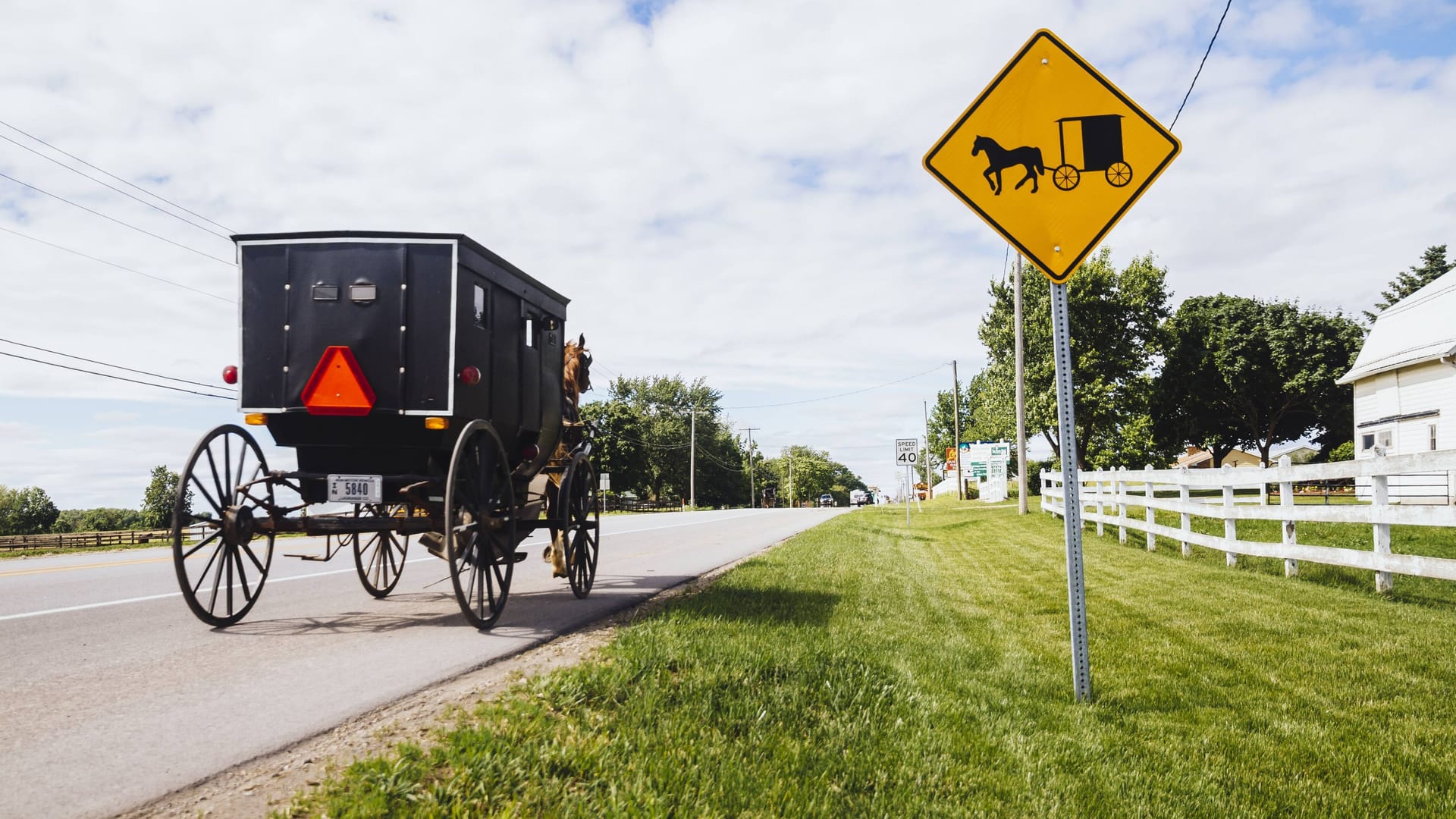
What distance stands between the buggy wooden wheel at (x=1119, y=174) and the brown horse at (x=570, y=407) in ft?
19.9

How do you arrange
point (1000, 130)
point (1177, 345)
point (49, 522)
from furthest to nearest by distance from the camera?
point (49, 522)
point (1177, 345)
point (1000, 130)

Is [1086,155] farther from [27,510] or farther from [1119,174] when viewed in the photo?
[27,510]

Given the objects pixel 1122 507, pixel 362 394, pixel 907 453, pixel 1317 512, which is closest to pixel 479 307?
pixel 362 394

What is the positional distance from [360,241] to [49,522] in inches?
4436

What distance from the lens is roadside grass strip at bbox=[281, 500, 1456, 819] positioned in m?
3.34

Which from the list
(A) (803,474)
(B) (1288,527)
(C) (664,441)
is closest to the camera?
(B) (1288,527)

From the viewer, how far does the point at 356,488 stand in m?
6.71

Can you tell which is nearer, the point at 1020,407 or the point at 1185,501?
the point at 1185,501

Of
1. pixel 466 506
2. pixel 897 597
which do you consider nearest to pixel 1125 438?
pixel 897 597

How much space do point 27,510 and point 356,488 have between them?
111 m

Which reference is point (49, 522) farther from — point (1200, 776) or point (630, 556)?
point (1200, 776)

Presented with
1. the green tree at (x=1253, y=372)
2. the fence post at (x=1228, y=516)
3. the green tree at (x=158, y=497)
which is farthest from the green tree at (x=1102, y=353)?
the green tree at (x=158, y=497)

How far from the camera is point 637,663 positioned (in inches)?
199

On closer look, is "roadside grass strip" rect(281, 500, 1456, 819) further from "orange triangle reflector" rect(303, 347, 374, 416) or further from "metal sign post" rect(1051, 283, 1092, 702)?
"orange triangle reflector" rect(303, 347, 374, 416)
